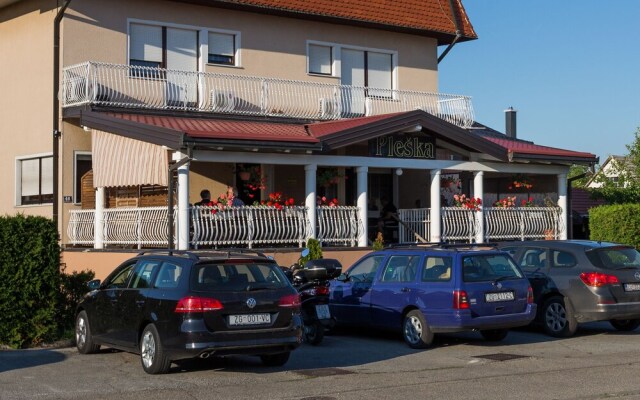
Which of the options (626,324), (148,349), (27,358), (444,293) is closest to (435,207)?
(626,324)

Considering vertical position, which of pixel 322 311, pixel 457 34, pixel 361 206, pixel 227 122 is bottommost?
pixel 322 311

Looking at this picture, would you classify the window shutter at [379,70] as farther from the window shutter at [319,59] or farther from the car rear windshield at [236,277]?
the car rear windshield at [236,277]

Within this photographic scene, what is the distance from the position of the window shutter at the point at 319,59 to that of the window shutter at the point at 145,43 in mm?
4656

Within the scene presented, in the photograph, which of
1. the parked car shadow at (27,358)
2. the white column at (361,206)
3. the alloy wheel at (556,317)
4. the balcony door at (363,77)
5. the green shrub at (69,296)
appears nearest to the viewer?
the parked car shadow at (27,358)

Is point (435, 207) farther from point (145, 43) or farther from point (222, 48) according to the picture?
point (145, 43)

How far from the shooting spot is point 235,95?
24.7 meters

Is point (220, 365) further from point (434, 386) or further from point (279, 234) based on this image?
point (279, 234)

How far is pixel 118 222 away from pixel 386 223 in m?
7.39

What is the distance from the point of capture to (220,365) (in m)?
12.8

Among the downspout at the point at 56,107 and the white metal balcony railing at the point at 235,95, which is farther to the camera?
the downspout at the point at 56,107

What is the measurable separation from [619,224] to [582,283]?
31.1ft

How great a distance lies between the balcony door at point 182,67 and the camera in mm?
23781

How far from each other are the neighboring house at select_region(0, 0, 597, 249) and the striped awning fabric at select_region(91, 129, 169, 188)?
0.14 ft

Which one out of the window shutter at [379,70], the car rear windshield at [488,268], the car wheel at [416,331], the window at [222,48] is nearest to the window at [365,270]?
the car wheel at [416,331]
